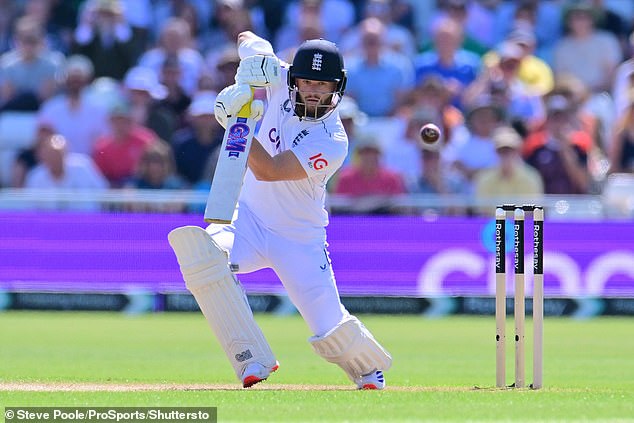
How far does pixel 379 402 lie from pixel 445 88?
26.1ft

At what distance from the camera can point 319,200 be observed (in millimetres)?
7473

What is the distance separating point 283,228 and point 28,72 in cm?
858

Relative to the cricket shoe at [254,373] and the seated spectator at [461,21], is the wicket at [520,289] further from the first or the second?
the seated spectator at [461,21]

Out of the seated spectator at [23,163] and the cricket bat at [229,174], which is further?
the seated spectator at [23,163]

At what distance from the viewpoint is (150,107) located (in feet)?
46.9

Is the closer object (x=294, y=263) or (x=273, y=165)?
(x=273, y=165)

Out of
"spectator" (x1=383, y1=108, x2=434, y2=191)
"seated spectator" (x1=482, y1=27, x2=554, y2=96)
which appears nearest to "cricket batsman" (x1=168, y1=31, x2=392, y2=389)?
"spectator" (x1=383, y1=108, x2=434, y2=191)

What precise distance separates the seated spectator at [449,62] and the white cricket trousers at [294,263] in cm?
744

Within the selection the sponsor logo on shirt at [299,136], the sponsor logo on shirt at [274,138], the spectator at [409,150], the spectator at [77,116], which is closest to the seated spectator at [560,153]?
the spectator at [409,150]

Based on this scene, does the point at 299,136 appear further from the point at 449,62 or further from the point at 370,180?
the point at 449,62

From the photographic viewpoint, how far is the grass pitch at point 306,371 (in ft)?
20.1

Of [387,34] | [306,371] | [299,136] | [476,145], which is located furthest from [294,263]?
[387,34]

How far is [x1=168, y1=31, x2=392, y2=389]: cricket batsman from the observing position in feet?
23.1

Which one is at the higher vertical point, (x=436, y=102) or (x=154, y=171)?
(x=436, y=102)
